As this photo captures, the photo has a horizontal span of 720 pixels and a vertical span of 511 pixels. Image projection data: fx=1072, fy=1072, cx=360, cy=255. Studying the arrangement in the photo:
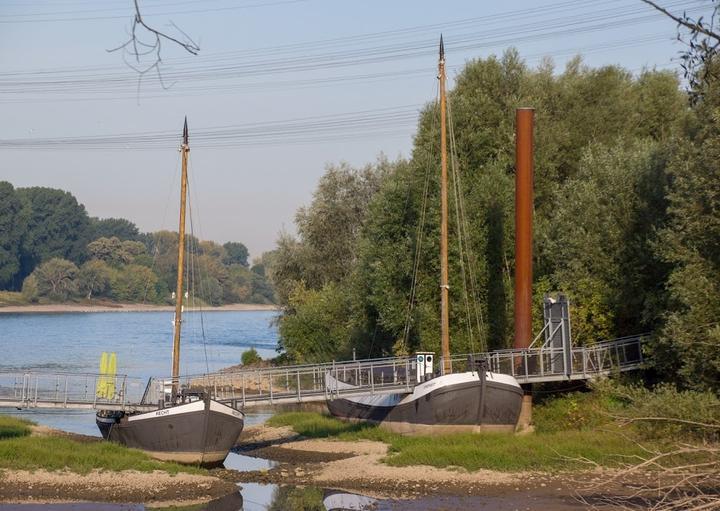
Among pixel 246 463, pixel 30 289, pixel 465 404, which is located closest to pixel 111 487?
pixel 246 463

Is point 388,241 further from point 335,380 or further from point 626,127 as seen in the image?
point 626,127

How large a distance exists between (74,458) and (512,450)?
12.4 meters

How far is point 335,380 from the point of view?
3656 centimetres

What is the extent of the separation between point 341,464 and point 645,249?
Answer: 13.2m

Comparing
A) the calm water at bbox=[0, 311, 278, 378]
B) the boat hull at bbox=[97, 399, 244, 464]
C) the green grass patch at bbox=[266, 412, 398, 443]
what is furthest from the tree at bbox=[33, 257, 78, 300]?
the boat hull at bbox=[97, 399, 244, 464]

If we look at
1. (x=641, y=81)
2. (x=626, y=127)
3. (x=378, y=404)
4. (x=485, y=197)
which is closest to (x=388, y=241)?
(x=485, y=197)

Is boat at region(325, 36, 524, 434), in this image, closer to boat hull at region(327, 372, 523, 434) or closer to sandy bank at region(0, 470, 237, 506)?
boat hull at region(327, 372, 523, 434)

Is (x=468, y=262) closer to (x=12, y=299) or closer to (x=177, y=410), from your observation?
(x=177, y=410)

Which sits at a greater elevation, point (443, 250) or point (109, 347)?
point (443, 250)

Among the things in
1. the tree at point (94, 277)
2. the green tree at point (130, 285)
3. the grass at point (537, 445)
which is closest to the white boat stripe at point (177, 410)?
the grass at point (537, 445)

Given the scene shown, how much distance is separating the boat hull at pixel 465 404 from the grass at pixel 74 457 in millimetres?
7461

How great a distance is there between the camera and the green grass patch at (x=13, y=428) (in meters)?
35.5

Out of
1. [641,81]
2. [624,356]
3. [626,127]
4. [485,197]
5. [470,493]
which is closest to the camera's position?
[470,493]

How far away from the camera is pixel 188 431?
32.2m
